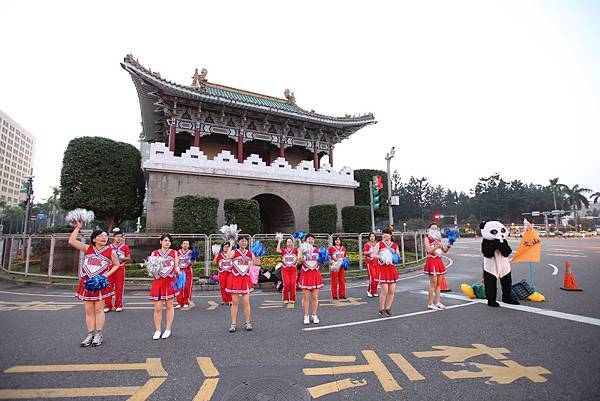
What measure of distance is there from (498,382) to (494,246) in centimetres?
449

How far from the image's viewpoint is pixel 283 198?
1791cm

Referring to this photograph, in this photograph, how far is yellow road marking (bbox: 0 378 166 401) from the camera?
9.48ft

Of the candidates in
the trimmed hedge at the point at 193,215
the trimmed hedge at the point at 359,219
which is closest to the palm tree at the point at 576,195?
the trimmed hedge at the point at 359,219

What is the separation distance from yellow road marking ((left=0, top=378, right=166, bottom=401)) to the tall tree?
13.8 m

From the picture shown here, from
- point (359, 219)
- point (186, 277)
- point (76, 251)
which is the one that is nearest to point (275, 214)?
point (359, 219)

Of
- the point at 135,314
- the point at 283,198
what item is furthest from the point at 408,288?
the point at 283,198

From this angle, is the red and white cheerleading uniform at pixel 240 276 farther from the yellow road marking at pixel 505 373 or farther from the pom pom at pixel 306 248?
the yellow road marking at pixel 505 373

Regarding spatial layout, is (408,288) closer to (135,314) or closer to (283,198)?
(135,314)

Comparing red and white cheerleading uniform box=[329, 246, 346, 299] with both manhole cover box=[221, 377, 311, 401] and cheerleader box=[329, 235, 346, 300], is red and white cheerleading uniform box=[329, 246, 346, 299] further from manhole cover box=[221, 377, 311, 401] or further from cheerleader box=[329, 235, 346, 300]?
manhole cover box=[221, 377, 311, 401]

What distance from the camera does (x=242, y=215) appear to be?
531 inches

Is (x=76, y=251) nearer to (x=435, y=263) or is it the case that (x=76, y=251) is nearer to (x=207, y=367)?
(x=207, y=367)

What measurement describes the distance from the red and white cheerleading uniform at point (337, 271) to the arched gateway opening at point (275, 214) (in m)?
10.4

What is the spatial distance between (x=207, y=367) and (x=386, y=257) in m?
4.04

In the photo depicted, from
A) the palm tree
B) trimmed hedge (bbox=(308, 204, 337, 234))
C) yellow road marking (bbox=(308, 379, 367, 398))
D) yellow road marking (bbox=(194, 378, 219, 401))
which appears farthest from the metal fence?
the palm tree
